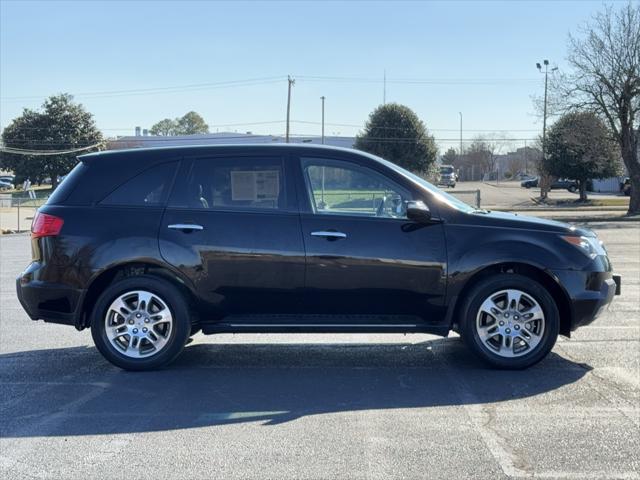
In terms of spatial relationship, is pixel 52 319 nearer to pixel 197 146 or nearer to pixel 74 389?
pixel 74 389

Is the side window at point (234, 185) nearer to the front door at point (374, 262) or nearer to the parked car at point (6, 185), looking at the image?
the front door at point (374, 262)

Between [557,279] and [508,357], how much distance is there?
0.79 m

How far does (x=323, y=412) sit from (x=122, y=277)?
7.46 feet

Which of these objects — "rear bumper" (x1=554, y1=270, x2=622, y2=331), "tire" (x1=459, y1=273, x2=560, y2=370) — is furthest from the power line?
"rear bumper" (x1=554, y1=270, x2=622, y2=331)

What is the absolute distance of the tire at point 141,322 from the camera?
5.91 metres

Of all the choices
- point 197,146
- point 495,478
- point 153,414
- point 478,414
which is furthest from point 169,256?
point 495,478

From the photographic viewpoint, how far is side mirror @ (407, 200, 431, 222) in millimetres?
5750

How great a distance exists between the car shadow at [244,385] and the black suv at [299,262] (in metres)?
0.34

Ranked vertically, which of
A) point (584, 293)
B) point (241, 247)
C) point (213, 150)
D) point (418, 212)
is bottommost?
point (584, 293)

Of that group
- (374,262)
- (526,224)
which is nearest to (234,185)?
(374,262)

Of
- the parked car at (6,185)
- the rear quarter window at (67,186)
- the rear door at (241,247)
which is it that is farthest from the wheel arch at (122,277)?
the parked car at (6,185)

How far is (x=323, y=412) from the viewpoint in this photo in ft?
16.3

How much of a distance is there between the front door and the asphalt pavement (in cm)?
63

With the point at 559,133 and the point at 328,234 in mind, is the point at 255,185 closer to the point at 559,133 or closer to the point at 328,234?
the point at 328,234
